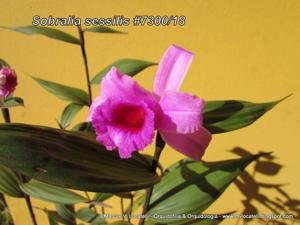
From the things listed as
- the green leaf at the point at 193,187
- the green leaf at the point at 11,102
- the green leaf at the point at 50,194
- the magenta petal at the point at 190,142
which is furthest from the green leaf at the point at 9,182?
the magenta petal at the point at 190,142

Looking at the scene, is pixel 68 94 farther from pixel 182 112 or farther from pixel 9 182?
pixel 182 112

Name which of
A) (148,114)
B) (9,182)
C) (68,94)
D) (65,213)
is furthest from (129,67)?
(65,213)

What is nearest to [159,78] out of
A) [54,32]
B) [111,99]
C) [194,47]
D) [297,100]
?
[111,99]

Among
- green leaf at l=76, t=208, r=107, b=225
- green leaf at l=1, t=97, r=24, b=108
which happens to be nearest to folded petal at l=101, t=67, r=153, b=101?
green leaf at l=1, t=97, r=24, b=108

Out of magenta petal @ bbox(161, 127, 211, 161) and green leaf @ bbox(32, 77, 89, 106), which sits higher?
green leaf @ bbox(32, 77, 89, 106)

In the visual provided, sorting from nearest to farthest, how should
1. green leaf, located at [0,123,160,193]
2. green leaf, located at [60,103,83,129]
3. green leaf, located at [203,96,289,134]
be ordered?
green leaf, located at [0,123,160,193] → green leaf, located at [203,96,289,134] → green leaf, located at [60,103,83,129]

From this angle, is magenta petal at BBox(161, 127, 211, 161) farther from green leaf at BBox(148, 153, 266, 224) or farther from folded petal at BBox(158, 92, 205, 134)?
green leaf at BBox(148, 153, 266, 224)

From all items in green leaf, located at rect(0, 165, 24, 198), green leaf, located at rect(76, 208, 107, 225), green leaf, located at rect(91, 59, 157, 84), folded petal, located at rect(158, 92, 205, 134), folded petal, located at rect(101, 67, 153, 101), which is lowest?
green leaf, located at rect(76, 208, 107, 225)

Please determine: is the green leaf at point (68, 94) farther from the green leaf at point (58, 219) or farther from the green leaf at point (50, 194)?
the green leaf at point (58, 219)
